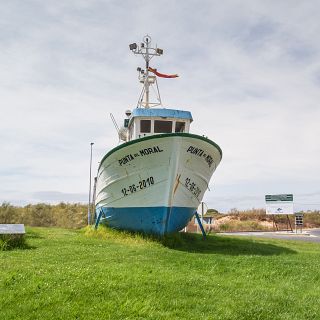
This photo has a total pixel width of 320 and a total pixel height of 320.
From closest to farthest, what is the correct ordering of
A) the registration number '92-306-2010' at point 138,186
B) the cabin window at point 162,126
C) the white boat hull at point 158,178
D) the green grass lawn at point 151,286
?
the green grass lawn at point 151,286 < the white boat hull at point 158,178 < the registration number '92-306-2010' at point 138,186 < the cabin window at point 162,126

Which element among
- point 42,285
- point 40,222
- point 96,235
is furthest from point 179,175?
point 40,222

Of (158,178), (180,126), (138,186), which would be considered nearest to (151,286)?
(158,178)

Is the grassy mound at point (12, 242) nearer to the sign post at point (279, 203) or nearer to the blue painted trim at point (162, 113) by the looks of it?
the blue painted trim at point (162, 113)

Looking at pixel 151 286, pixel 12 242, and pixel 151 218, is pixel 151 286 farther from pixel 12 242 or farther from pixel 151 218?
pixel 151 218

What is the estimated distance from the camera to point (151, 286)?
7.32 meters

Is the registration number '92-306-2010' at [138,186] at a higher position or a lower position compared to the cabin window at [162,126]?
lower

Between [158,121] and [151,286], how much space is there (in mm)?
9401

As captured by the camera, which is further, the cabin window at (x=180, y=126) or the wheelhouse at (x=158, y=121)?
the cabin window at (x=180, y=126)

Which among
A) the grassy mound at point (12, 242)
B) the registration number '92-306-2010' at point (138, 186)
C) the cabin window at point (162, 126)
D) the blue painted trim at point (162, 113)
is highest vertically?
the blue painted trim at point (162, 113)

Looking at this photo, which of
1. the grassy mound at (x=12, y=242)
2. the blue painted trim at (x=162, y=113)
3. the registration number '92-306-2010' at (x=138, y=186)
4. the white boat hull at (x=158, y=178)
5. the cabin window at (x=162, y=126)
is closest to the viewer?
the grassy mound at (x=12, y=242)

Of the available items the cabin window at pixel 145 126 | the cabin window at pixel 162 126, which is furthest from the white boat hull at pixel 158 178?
the cabin window at pixel 162 126

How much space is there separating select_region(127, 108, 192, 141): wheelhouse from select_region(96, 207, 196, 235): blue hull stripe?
2940mm

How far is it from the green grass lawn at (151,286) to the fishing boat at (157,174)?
307 cm

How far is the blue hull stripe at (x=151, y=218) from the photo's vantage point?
1402 centimetres
